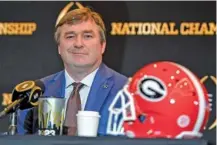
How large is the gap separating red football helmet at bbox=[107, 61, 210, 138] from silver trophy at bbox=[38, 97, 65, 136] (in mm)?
243

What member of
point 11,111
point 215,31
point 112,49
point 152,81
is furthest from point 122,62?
point 11,111

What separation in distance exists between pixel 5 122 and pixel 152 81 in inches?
38.5

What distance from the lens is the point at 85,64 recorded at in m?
2.00

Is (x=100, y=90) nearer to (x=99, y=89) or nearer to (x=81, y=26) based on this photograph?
(x=99, y=89)

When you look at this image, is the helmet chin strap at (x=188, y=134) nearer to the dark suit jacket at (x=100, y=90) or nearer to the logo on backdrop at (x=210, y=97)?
the dark suit jacket at (x=100, y=90)

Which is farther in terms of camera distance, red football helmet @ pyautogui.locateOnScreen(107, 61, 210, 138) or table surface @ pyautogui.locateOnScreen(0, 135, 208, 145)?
red football helmet @ pyautogui.locateOnScreen(107, 61, 210, 138)

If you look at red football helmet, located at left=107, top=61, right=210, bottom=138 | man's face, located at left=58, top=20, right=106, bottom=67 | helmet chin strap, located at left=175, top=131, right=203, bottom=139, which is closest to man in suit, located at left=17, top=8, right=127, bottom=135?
man's face, located at left=58, top=20, right=106, bottom=67

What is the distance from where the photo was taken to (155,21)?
2.65 m

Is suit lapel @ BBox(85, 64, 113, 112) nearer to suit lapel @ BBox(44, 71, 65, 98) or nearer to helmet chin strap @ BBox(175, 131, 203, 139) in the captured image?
suit lapel @ BBox(44, 71, 65, 98)

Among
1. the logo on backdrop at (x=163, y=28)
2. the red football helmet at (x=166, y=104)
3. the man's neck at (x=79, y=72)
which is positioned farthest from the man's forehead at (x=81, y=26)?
the logo on backdrop at (x=163, y=28)

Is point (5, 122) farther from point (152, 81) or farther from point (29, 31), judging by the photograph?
Result: point (152, 81)

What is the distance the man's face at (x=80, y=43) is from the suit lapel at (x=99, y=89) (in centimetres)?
6

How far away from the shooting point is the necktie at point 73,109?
1.52 m

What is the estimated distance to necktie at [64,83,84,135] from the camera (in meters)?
1.52
